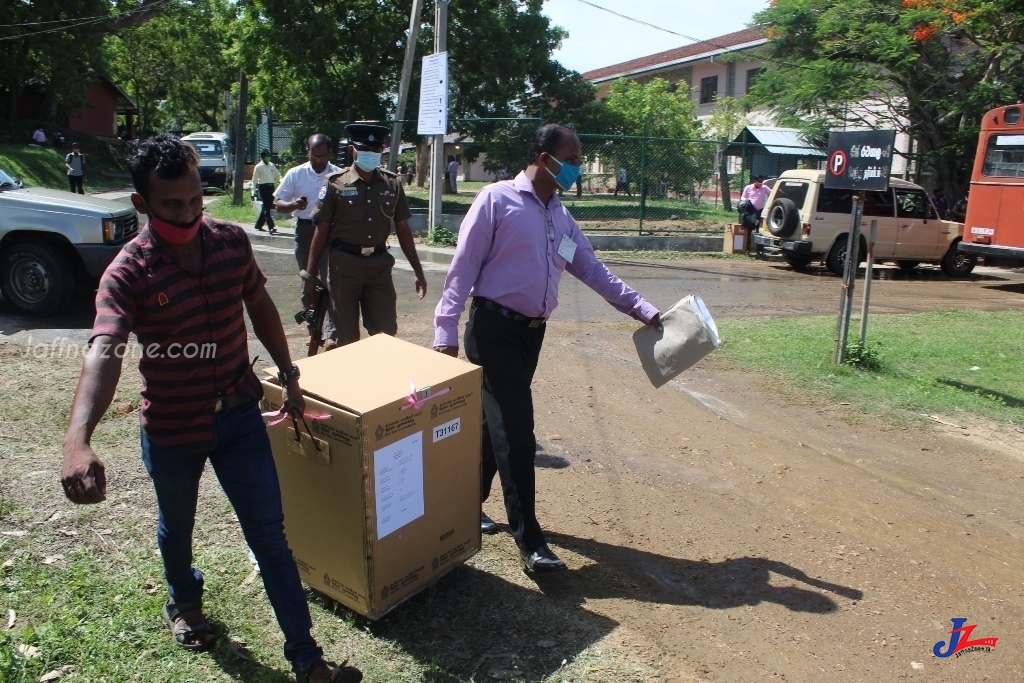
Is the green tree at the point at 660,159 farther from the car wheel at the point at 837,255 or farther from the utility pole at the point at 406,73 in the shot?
the utility pole at the point at 406,73

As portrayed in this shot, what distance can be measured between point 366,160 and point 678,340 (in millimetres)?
2673

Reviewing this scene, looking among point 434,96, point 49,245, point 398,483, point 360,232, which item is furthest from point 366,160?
point 434,96

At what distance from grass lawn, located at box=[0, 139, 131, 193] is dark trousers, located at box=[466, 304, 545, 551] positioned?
80.2 feet

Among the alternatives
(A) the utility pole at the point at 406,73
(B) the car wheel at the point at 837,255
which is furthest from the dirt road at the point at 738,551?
(A) the utility pole at the point at 406,73

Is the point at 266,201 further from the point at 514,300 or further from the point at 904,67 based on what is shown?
the point at 904,67

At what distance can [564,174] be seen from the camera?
155 inches

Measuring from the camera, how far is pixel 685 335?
4.08m

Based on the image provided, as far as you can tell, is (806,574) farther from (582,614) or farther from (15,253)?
(15,253)

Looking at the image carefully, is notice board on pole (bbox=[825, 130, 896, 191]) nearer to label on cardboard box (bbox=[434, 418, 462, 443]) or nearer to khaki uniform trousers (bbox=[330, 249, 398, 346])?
khaki uniform trousers (bbox=[330, 249, 398, 346])

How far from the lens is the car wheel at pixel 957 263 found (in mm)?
16344

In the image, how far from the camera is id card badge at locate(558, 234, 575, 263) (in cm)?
401

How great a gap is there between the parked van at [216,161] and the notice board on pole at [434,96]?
15641mm

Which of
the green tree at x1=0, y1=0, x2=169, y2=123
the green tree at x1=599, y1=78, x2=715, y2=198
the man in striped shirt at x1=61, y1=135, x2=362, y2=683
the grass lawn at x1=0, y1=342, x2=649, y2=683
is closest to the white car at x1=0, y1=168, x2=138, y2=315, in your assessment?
the grass lawn at x1=0, y1=342, x2=649, y2=683

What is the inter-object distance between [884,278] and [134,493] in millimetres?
14653
